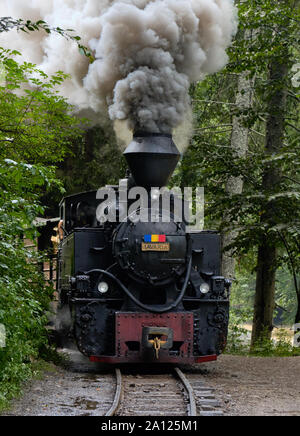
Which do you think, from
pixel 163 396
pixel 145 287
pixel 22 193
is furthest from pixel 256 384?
pixel 22 193

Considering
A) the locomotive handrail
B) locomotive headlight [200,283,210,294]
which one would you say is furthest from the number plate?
locomotive headlight [200,283,210,294]

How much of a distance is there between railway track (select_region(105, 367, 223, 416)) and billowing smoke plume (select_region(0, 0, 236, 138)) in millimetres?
3500

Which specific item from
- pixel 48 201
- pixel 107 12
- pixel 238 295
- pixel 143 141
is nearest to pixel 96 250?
pixel 143 141

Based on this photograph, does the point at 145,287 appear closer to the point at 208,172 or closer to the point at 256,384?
the point at 256,384

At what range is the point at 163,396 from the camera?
7.07m

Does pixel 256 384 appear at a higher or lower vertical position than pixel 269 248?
lower

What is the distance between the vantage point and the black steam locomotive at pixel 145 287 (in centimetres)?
845

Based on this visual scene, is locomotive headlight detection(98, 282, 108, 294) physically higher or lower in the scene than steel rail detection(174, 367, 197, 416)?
higher

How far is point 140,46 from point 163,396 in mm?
4980

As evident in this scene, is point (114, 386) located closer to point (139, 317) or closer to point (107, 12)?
point (139, 317)

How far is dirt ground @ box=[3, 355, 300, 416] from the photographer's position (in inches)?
248

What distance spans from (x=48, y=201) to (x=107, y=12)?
9689 mm

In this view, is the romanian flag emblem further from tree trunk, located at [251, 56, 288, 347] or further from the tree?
tree trunk, located at [251, 56, 288, 347]
